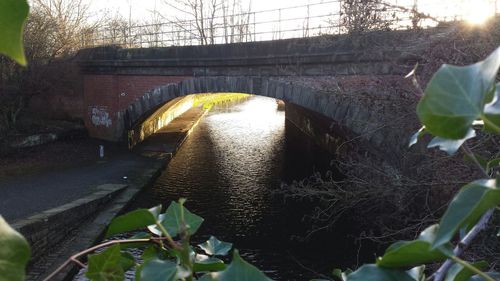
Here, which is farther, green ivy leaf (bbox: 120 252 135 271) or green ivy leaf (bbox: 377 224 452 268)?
green ivy leaf (bbox: 120 252 135 271)

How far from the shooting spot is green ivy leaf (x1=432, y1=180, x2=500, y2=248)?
47 cm

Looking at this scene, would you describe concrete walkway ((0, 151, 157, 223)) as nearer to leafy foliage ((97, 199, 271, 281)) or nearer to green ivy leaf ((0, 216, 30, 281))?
leafy foliage ((97, 199, 271, 281))

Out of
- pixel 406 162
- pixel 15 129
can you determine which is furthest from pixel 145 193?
pixel 406 162

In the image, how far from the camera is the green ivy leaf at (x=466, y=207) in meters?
0.47

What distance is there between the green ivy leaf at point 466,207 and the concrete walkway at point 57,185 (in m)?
8.51

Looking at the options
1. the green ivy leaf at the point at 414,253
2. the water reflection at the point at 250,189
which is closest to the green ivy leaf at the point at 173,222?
the green ivy leaf at the point at 414,253

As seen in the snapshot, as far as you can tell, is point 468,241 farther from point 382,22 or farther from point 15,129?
point 15,129

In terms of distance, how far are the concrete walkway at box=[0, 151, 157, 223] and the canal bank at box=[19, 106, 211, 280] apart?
0.13 m

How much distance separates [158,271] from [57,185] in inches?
439

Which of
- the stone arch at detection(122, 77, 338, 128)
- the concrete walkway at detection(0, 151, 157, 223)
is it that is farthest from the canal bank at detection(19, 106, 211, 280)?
the stone arch at detection(122, 77, 338, 128)

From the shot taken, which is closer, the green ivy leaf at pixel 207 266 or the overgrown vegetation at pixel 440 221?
the overgrown vegetation at pixel 440 221

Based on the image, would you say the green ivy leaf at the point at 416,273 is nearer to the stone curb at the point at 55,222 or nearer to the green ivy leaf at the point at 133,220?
the green ivy leaf at the point at 133,220

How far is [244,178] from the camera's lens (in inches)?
548

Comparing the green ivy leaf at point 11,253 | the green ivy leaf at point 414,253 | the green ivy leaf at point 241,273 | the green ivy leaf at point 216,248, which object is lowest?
the green ivy leaf at point 216,248
